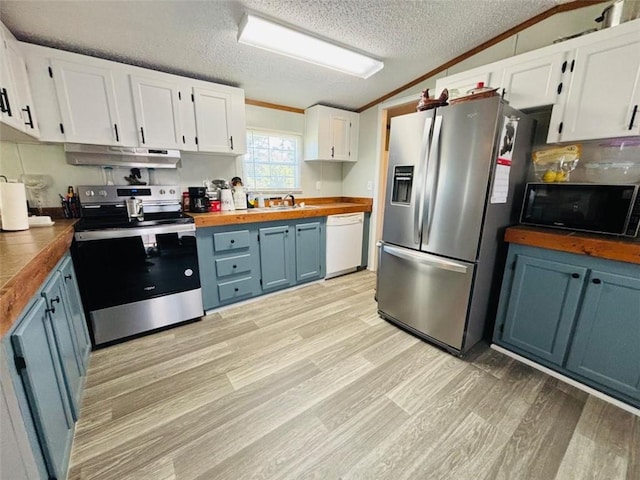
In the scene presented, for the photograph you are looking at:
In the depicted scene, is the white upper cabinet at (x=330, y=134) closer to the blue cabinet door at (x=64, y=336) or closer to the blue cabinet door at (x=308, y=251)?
the blue cabinet door at (x=308, y=251)

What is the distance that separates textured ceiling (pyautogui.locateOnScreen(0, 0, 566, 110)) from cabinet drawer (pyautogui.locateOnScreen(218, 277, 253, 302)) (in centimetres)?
202

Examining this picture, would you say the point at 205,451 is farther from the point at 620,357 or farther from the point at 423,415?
the point at 620,357

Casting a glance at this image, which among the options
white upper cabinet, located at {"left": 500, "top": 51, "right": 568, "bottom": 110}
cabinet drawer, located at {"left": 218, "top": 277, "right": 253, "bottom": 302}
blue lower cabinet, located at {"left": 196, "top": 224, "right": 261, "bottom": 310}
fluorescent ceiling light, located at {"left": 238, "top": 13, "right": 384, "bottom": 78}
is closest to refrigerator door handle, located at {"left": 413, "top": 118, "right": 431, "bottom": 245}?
white upper cabinet, located at {"left": 500, "top": 51, "right": 568, "bottom": 110}

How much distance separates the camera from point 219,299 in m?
2.53

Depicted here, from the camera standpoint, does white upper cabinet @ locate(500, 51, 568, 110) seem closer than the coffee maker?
Yes

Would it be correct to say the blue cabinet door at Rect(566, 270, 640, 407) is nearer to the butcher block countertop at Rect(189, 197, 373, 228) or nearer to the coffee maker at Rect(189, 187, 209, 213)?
the butcher block countertop at Rect(189, 197, 373, 228)

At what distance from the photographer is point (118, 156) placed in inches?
87.7

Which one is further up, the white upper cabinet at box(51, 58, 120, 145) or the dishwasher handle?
the white upper cabinet at box(51, 58, 120, 145)

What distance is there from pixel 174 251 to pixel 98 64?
1.55 m

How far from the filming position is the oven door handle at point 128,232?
181 centimetres

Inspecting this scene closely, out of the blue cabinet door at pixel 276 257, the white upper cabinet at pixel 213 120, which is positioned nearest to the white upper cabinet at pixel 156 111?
the white upper cabinet at pixel 213 120

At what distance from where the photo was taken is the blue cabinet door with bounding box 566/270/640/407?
143 centimetres

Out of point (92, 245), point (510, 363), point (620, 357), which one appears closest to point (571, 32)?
point (620, 357)

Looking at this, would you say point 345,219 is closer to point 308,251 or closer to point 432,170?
point 308,251
